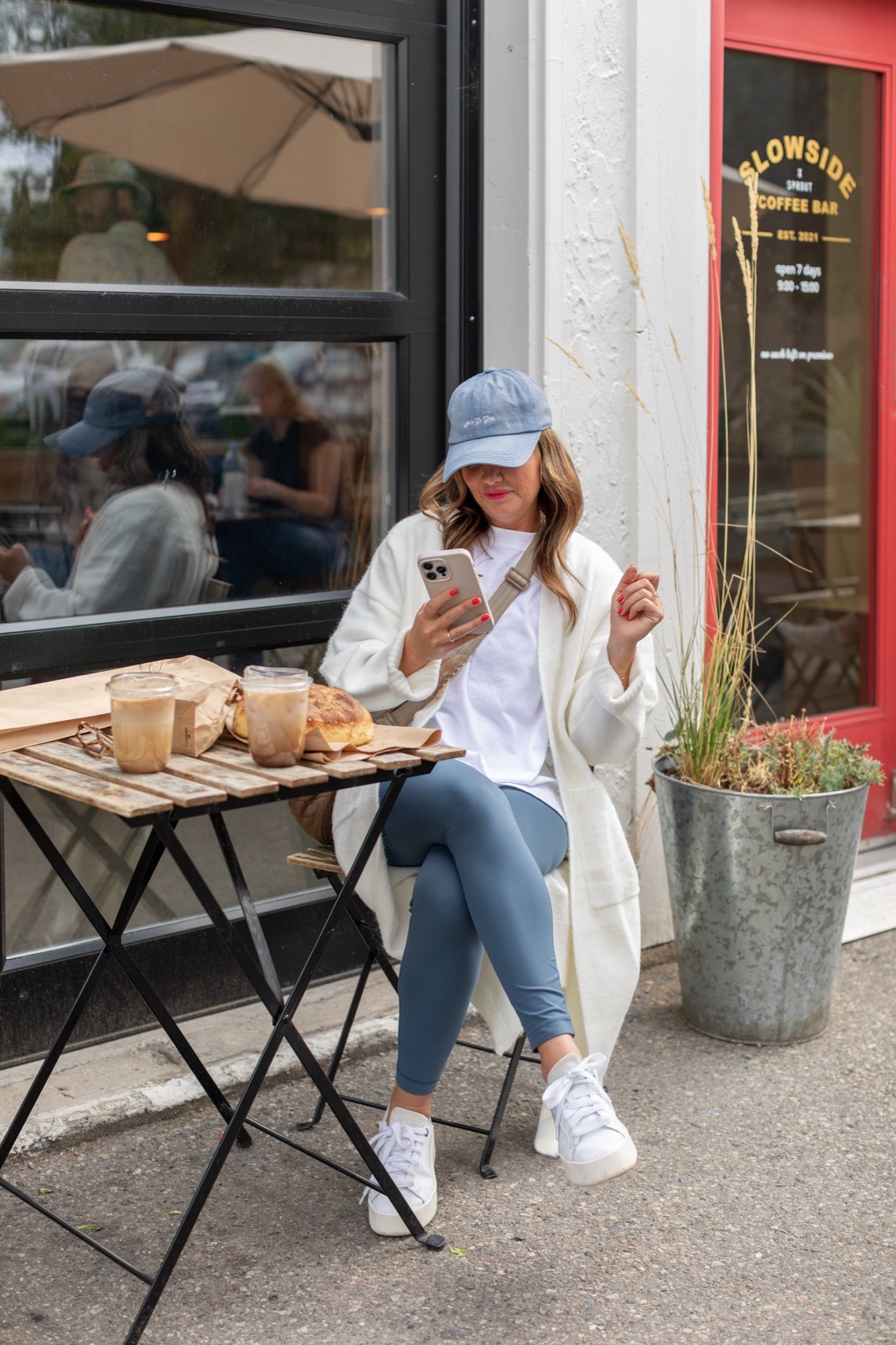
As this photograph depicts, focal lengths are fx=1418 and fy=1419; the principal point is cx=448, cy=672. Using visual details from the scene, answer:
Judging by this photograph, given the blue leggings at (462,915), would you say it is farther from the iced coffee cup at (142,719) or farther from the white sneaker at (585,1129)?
the iced coffee cup at (142,719)

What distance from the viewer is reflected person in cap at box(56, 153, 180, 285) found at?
9.66 feet

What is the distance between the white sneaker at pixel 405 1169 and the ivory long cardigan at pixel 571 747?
23cm

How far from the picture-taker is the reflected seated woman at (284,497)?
3305mm

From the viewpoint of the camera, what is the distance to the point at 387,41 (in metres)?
3.34

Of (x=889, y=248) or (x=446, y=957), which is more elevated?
(x=889, y=248)

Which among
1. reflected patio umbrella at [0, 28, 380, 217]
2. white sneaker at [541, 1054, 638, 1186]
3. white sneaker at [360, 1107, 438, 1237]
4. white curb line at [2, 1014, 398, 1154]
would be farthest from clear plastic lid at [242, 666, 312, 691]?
reflected patio umbrella at [0, 28, 380, 217]

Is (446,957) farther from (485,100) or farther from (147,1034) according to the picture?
(485,100)

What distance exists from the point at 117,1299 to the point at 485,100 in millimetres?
2704

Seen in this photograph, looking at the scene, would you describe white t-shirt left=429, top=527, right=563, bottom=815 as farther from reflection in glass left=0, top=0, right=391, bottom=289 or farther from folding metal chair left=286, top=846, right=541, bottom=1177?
reflection in glass left=0, top=0, right=391, bottom=289

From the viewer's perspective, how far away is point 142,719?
2119mm

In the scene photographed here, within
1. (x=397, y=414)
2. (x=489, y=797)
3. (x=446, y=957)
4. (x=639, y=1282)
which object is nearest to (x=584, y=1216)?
(x=639, y=1282)

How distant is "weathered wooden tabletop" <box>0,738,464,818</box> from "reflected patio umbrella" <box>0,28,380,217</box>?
1390 mm

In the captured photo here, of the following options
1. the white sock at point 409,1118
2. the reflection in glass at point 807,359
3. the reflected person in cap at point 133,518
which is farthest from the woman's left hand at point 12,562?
the reflection in glass at point 807,359

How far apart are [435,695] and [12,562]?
0.95 meters
